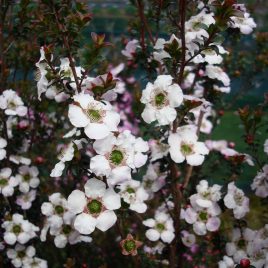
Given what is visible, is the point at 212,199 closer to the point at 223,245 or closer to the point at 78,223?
the point at 223,245

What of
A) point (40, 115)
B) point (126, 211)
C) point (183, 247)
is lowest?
point (183, 247)

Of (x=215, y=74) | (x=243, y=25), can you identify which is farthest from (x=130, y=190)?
(x=243, y=25)

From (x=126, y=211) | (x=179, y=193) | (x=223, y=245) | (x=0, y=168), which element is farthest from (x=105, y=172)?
(x=0, y=168)

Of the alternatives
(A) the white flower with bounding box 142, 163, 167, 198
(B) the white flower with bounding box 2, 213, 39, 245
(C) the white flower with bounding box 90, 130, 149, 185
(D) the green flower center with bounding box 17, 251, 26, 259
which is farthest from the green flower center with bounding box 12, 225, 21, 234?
(C) the white flower with bounding box 90, 130, 149, 185

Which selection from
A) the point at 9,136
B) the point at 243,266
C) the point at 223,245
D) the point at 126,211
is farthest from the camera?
the point at 9,136

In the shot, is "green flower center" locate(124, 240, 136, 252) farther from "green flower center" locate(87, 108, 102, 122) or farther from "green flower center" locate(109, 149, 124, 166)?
"green flower center" locate(87, 108, 102, 122)

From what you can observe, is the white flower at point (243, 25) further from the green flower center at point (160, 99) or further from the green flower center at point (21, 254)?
the green flower center at point (21, 254)
